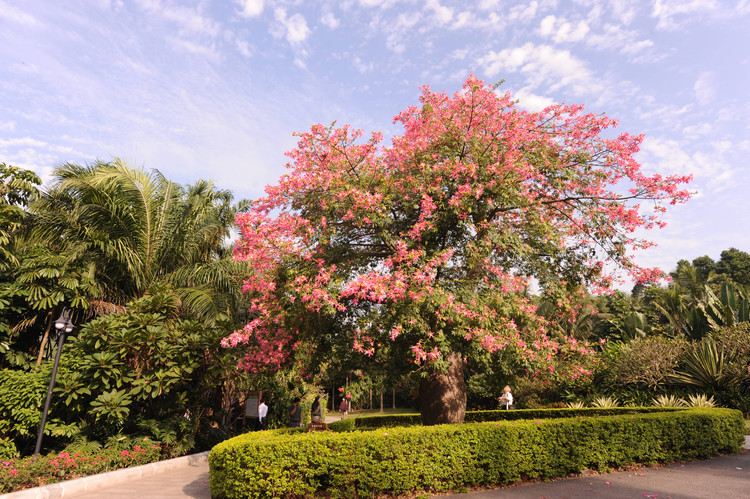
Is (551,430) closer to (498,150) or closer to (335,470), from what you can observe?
(335,470)

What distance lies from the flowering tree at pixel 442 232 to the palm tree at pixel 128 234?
4.84m

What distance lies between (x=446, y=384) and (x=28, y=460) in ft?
27.2

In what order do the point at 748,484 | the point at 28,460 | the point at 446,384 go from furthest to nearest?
the point at 446,384
the point at 28,460
the point at 748,484

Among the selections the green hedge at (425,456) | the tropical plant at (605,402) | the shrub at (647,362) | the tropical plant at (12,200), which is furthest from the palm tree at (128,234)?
the shrub at (647,362)

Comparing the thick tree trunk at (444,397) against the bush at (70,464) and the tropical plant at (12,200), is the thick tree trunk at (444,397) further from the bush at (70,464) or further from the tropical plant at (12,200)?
the tropical plant at (12,200)

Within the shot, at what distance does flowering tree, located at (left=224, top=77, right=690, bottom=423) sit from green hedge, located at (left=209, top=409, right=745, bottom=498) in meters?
1.38

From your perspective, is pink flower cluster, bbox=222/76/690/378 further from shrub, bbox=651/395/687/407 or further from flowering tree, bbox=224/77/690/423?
shrub, bbox=651/395/687/407

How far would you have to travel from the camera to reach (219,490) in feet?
23.0

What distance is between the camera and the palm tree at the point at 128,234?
12773 mm

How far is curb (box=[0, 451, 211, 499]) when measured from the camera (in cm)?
714

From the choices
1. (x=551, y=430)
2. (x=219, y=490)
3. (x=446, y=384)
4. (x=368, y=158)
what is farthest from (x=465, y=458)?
(x=368, y=158)

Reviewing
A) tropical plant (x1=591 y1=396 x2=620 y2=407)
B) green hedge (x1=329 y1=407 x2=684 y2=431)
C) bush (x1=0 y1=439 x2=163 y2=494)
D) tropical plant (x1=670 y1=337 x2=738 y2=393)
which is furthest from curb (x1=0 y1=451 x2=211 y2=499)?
tropical plant (x1=670 y1=337 x2=738 y2=393)

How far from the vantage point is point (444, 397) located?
33.8 feet

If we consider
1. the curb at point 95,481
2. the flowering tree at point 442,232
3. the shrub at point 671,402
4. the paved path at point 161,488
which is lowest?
the paved path at point 161,488
